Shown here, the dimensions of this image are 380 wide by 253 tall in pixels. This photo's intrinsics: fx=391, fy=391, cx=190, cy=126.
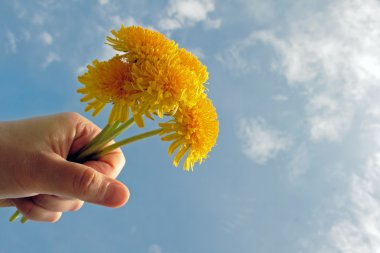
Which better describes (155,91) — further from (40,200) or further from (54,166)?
(40,200)

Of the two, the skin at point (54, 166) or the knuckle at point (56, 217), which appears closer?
the skin at point (54, 166)

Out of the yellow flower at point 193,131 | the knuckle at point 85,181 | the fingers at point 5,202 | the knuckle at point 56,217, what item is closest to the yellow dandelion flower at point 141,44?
the yellow flower at point 193,131

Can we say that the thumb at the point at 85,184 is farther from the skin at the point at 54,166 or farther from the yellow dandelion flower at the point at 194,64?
the yellow dandelion flower at the point at 194,64

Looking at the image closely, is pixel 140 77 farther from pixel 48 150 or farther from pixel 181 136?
pixel 48 150

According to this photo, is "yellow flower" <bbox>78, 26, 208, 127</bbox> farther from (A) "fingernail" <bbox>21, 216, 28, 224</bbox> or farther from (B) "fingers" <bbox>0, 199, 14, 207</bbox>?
(B) "fingers" <bbox>0, 199, 14, 207</bbox>

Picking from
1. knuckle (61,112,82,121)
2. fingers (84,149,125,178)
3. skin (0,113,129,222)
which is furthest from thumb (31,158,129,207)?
knuckle (61,112,82,121)

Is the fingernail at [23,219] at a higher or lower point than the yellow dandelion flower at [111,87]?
lower
